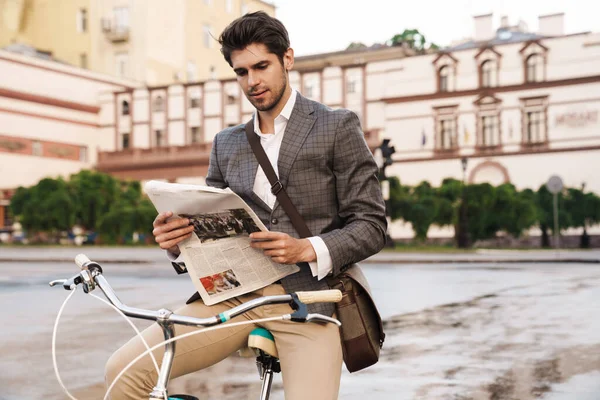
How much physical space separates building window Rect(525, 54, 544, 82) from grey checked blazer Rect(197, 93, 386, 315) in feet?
158

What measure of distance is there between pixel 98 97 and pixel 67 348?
53.0 metres

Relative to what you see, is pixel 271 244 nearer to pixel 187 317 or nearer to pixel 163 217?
pixel 163 217

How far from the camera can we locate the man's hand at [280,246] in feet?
8.50

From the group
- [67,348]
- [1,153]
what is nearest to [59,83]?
[1,153]

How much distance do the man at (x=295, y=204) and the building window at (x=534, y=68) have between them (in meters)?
48.1

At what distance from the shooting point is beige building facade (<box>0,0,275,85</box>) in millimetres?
60938

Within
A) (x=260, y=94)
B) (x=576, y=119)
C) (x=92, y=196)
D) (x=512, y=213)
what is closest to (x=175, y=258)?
(x=260, y=94)

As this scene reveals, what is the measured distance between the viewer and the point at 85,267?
8.48 ft

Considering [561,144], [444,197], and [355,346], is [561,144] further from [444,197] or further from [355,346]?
[355,346]

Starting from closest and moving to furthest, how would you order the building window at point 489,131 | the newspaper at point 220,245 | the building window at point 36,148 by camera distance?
1. the newspaper at point 220,245
2. the building window at point 489,131
3. the building window at point 36,148

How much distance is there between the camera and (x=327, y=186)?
286cm

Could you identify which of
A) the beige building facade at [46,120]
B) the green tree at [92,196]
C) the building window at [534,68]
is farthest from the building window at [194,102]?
the building window at [534,68]

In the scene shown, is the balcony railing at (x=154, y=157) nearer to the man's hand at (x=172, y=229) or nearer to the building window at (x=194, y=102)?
the building window at (x=194, y=102)

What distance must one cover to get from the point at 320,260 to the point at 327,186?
29cm
